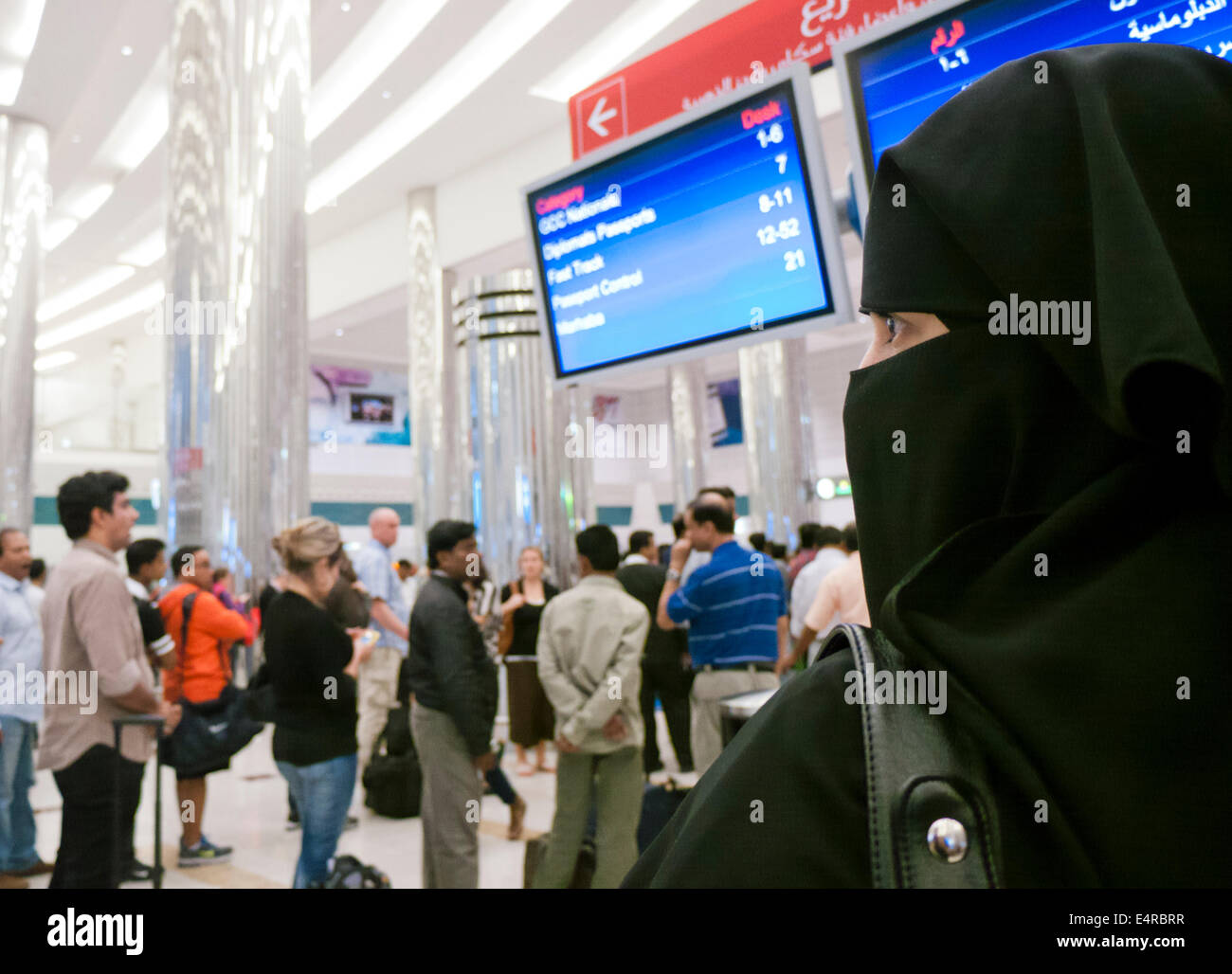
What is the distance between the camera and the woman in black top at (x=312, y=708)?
3.82m

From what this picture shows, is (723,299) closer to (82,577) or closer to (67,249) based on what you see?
(82,577)

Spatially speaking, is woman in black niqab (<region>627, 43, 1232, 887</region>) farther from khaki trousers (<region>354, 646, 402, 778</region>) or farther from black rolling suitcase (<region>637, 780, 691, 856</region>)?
khaki trousers (<region>354, 646, 402, 778</region>)

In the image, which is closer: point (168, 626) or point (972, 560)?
point (972, 560)

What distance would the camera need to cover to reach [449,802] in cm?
405

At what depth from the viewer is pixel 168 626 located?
4.99 m

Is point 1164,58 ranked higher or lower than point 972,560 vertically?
higher

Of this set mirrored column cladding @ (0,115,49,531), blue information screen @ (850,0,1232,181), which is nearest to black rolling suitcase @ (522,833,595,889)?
blue information screen @ (850,0,1232,181)

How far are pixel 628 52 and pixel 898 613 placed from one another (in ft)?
33.9

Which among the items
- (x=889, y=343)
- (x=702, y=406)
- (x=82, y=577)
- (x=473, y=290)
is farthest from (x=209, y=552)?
(x=702, y=406)

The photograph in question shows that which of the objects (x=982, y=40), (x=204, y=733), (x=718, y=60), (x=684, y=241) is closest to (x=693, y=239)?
(x=684, y=241)

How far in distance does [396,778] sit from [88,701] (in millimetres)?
2464

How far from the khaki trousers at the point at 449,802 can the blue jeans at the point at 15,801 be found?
2513 millimetres

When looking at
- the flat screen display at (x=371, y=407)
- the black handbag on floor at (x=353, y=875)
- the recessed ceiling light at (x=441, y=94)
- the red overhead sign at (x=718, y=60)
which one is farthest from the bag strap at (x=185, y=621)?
the flat screen display at (x=371, y=407)

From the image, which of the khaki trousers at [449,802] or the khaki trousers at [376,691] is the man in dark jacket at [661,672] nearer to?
the khaki trousers at [376,691]
